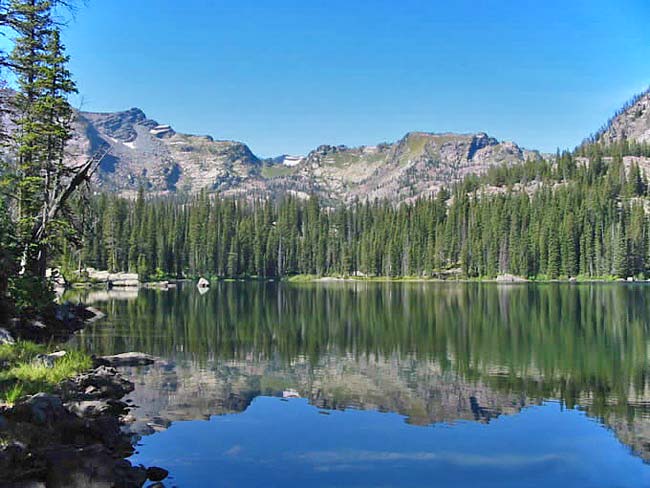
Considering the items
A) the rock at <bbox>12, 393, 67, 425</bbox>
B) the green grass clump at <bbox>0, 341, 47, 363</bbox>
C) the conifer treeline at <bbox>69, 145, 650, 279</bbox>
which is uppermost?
the conifer treeline at <bbox>69, 145, 650, 279</bbox>

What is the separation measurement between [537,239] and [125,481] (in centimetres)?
15039

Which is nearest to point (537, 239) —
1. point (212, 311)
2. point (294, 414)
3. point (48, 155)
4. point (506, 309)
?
point (506, 309)

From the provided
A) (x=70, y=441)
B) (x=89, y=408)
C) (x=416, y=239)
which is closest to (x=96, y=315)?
(x=89, y=408)

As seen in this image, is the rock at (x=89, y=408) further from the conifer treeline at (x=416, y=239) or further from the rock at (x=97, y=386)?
the conifer treeline at (x=416, y=239)

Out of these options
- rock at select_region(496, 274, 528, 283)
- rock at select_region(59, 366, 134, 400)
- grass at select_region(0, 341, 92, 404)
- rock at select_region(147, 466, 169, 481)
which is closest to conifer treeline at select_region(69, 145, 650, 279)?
rock at select_region(496, 274, 528, 283)

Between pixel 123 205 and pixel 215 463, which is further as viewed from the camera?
pixel 123 205

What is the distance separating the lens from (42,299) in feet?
101

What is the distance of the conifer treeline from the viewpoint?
13962cm

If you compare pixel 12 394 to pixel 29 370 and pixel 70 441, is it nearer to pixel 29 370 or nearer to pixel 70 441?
pixel 70 441

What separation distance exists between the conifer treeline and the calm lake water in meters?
88.0

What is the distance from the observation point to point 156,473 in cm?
1457

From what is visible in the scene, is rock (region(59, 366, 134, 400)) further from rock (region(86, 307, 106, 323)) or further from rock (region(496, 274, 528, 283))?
rock (region(496, 274, 528, 283))

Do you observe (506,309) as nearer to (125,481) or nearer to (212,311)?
(212,311)

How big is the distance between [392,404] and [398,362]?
8779 mm
